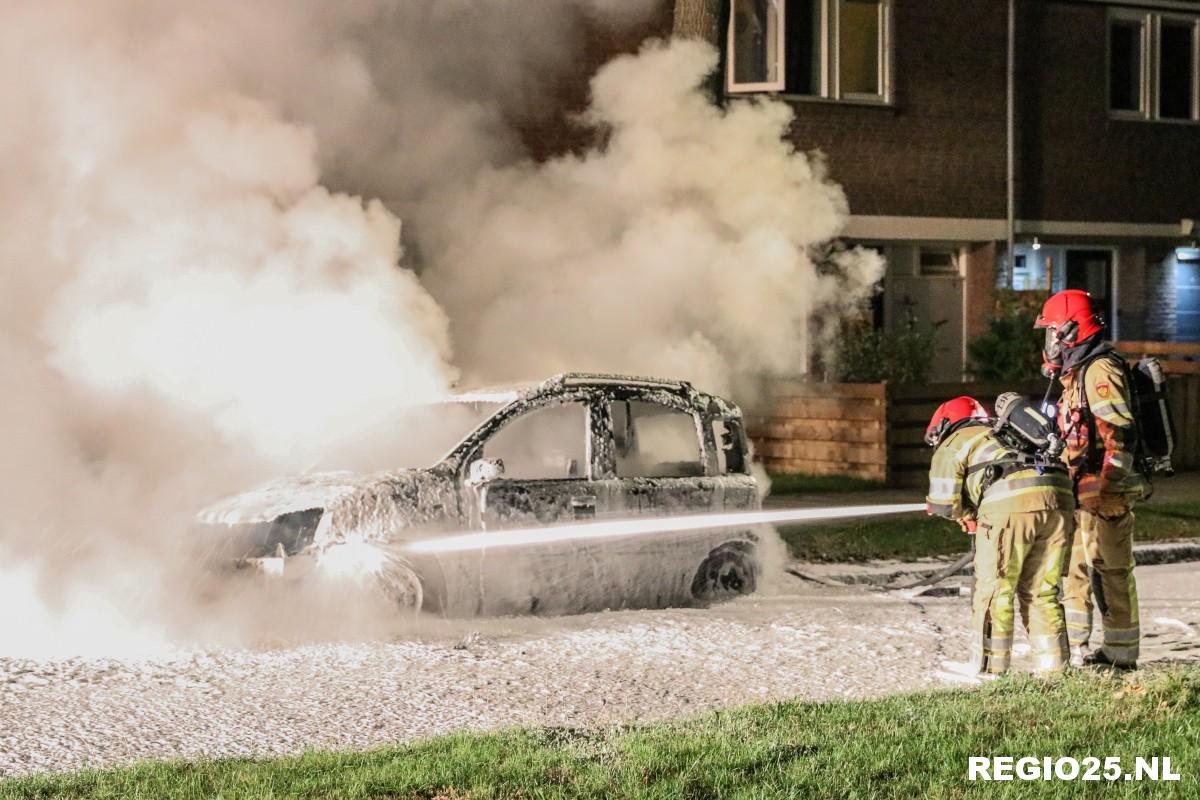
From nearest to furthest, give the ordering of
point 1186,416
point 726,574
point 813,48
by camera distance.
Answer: point 726,574 < point 1186,416 < point 813,48

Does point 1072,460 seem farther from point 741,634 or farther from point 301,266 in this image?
point 301,266

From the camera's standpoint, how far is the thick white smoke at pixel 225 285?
980cm

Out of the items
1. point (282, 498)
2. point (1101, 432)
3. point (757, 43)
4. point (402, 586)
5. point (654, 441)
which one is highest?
point (757, 43)

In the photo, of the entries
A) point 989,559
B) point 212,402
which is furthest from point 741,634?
point 212,402

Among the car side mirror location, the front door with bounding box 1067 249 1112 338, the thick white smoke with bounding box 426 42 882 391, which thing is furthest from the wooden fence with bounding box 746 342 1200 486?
the car side mirror location

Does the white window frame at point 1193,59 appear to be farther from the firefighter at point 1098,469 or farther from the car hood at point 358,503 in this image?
the car hood at point 358,503

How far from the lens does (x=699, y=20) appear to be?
14398 millimetres

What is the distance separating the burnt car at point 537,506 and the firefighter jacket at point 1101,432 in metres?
2.47

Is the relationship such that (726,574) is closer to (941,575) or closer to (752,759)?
(941,575)

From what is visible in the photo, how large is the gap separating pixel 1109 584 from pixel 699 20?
7.76 metres

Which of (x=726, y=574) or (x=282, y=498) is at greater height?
(x=282, y=498)

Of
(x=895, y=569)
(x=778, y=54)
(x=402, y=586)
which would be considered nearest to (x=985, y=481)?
(x=402, y=586)

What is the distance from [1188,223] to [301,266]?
58.2 feet

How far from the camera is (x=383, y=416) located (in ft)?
32.3
